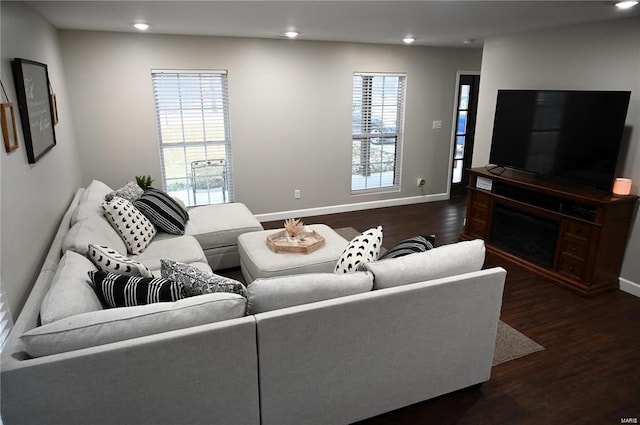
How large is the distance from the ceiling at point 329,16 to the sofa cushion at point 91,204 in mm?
1420

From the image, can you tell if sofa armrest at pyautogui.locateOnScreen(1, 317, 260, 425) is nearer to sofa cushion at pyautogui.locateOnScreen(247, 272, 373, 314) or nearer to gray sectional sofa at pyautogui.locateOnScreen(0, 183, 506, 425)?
gray sectional sofa at pyautogui.locateOnScreen(0, 183, 506, 425)

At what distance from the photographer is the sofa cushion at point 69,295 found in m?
1.71

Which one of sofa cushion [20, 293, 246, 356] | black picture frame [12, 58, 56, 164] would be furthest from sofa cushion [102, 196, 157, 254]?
sofa cushion [20, 293, 246, 356]

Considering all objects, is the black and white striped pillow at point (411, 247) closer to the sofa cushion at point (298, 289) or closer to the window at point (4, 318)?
the sofa cushion at point (298, 289)

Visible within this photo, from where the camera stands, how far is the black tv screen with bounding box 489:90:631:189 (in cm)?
345

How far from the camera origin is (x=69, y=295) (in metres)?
1.81

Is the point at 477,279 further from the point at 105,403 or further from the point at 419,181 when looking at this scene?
the point at 419,181

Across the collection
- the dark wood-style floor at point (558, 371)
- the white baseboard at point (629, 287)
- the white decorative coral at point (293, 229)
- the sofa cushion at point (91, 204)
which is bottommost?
the dark wood-style floor at point (558, 371)

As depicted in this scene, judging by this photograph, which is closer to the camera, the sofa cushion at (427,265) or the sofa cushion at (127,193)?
the sofa cushion at (427,265)

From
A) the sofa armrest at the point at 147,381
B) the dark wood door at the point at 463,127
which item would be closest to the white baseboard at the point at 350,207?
the dark wood door at the point at 463,127

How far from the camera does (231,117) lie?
5090 mm

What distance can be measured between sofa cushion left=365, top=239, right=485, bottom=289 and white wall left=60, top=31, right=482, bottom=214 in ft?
11.5

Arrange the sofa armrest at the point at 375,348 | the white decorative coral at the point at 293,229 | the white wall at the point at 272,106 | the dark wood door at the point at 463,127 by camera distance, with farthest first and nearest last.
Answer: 1. the dark wood door at the point at 463,127
2. the white wall at the point at 272,106
3. the white decorative coral at the point at 293,229
4. the sofa armrest at the point at 375,348

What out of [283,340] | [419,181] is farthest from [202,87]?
[283,340]
